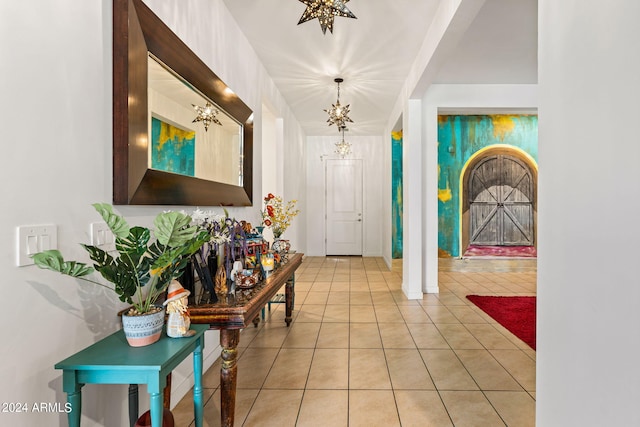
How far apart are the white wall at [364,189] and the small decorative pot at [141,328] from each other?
6756 millimetres

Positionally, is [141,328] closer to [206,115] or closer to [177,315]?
[177,315]

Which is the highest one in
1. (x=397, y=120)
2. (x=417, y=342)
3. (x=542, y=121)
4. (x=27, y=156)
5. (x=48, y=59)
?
(x=397, y=120)

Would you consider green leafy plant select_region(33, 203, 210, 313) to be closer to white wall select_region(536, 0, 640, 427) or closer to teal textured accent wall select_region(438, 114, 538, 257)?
white wall select_region(536, 0, 640, 427)

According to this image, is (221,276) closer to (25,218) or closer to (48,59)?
(25,218)

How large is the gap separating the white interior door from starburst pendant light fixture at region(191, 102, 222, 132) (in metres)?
5.60

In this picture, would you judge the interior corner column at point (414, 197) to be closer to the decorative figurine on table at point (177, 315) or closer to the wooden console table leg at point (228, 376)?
the wooden console table leg at point (228, 376)

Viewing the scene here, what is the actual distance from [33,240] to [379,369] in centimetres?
220

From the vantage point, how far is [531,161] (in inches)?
248

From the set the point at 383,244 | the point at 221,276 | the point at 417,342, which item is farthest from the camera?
the point at 383,244

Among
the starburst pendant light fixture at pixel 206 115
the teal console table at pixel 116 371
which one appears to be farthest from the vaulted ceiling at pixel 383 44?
the teal console table at pixel 116 371

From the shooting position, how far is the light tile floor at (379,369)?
6.52 ft

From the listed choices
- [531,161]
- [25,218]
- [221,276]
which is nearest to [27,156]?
[25,218]

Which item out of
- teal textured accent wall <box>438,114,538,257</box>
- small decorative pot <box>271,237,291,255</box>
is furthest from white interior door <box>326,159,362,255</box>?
small decorative pot <box>271,237,291,255</box>

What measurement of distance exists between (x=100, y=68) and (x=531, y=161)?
22.2ft
